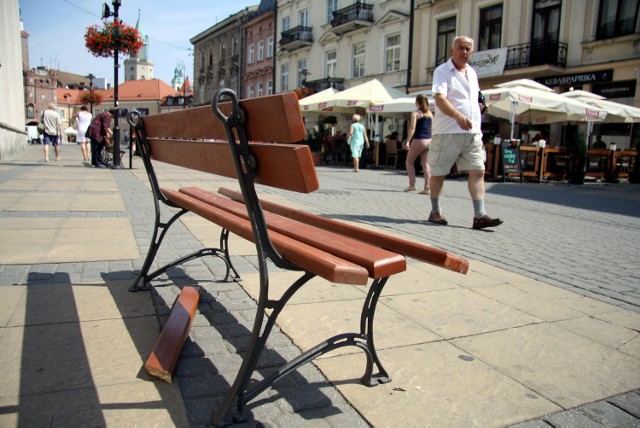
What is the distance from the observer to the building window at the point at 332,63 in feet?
106

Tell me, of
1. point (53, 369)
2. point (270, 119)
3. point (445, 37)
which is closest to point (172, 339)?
point (53, 369)

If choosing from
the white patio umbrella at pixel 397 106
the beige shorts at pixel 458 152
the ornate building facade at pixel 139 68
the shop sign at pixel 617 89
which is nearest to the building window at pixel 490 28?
the shop sign at pixel 617 89

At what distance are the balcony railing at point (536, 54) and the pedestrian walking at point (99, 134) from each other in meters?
15.1

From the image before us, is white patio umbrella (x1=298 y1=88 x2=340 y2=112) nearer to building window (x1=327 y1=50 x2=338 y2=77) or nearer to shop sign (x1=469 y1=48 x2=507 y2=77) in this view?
shop sign (x1=469 y1=48 x2=507 y2=77)

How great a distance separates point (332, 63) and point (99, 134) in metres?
21.4

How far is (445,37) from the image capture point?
24016 mm

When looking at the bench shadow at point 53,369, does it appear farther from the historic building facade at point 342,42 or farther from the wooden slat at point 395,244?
the historic building facade at point 342,42

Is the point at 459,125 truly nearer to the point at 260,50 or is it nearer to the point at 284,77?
the point at 284,77

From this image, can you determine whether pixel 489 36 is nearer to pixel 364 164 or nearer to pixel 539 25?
pixel 539 25

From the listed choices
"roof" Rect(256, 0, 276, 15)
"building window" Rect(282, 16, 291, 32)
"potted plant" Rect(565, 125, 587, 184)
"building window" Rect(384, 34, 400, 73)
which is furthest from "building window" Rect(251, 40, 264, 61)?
"potted plant" Rect(565, 125, 587, 184)

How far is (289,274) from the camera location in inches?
142

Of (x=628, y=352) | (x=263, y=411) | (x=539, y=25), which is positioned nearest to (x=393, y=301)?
(x=628, y=352)

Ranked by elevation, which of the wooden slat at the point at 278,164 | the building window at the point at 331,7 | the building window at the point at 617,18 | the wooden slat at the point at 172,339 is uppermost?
the building window at the point at 331,7

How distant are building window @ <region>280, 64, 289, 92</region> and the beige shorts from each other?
34834 millimetres
